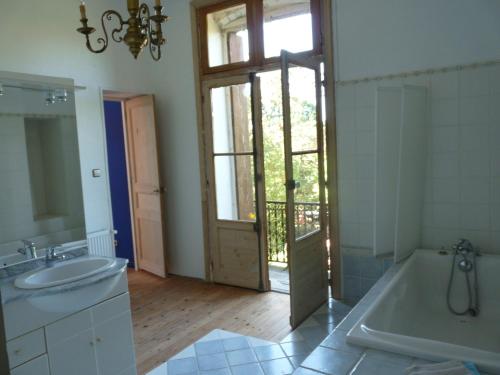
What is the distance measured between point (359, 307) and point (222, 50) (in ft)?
9.14

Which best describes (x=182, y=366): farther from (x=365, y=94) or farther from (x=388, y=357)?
(x=365, y=94)

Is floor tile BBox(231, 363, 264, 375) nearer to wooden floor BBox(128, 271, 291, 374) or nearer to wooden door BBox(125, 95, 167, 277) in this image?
wooden floor BBox(128, 271, 291, 374)

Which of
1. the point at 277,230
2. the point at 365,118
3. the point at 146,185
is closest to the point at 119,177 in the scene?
the point at 146,185

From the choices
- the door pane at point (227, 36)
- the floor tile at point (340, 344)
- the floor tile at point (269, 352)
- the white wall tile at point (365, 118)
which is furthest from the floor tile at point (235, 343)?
the door pane at point (227, 36)

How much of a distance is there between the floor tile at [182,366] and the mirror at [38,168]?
1074mm

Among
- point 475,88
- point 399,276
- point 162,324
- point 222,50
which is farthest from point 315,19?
point 162,324

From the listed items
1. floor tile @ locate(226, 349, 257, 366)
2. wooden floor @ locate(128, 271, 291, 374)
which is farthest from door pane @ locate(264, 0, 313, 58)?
floor tile @ locate(226, 349, 257, 366)

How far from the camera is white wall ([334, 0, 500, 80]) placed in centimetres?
275

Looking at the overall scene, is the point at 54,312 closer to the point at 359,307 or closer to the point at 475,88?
the point at 359,307

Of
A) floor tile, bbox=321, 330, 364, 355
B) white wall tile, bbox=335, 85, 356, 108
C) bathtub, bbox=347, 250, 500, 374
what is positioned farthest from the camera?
white wall tile, bbox=335, 85, 356, 108

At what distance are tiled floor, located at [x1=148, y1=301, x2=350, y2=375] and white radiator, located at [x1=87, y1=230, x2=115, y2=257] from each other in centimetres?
145

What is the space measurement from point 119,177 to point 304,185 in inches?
98.2

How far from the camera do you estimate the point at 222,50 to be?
3973mm

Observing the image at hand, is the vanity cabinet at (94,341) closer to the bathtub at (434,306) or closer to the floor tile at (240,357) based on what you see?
the floor tile at (240,357)
